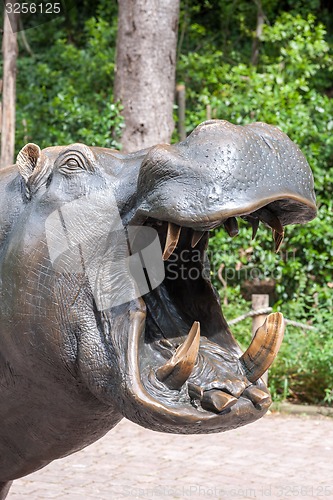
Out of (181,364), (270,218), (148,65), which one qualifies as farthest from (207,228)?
(148,65)

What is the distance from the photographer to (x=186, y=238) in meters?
2.12

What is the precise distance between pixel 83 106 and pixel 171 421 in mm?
7903

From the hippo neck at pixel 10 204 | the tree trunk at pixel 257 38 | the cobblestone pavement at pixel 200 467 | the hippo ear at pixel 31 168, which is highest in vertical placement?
the tree trunk at pixel 257 38

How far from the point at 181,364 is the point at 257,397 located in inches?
8.9

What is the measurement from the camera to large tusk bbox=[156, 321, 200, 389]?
181 centimetres

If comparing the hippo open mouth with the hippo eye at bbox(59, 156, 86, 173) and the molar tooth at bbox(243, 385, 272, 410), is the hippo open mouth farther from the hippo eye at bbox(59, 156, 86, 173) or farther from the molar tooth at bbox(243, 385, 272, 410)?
the hippo eye at bbox(59, 156, 86, 173)

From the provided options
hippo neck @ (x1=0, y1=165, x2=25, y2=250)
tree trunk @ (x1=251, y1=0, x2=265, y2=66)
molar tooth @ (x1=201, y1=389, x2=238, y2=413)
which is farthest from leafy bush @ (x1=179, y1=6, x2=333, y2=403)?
molar tooth @ (x1=201, y1=389, x2=238, y2=413)

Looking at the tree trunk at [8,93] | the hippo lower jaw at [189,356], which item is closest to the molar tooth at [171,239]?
the hippo lower jaw at [189,356]

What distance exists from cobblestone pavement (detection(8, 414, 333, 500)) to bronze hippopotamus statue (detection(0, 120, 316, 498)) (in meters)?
2.39

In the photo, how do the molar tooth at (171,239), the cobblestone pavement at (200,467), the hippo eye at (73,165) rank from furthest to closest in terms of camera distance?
the cobblestone pavement at (200,467)
the hippo eye at (73,165)
the molar tooth at (171,239)

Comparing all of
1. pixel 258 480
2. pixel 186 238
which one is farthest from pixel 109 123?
pixel 186 238

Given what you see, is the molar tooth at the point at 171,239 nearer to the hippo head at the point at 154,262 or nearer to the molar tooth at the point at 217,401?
the hippo head at the point at 154,262

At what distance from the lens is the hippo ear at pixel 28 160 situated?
84.5 inches

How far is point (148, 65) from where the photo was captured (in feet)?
26.8
